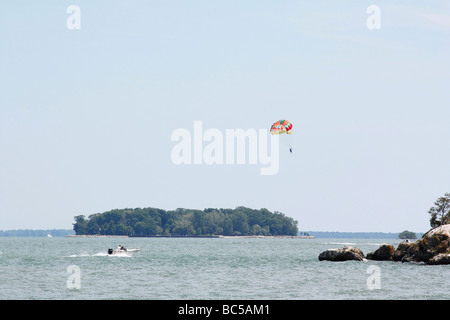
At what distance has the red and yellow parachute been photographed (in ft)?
256

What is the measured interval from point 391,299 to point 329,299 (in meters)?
3.59

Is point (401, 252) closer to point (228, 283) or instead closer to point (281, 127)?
point (281, 127)

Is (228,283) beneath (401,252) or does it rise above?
beneath

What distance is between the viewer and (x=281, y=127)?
79062 mm

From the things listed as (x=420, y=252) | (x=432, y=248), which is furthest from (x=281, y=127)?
(x=432, y=248)

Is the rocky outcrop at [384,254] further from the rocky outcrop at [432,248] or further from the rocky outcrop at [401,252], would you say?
the rocky outcrop at [432,248]

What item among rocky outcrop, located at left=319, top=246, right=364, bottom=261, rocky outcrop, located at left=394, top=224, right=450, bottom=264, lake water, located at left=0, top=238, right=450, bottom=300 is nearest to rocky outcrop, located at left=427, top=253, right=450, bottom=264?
rocky outcrop, located at left=394, top=224, right=450, bottom=264

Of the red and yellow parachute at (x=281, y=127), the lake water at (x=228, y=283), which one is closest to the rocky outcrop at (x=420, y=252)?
the lake water at (x=228, y=283)

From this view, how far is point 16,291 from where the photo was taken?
149 feet

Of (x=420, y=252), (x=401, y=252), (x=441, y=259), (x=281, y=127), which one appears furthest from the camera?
(x=281, y=127)

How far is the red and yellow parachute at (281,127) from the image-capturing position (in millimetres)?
78125

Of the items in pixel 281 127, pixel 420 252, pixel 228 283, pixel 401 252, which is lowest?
pixel 228 283

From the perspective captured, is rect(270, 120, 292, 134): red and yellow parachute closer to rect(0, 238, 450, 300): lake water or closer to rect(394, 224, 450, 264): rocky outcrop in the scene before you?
rect(0, 238, 450, 300): lake water
